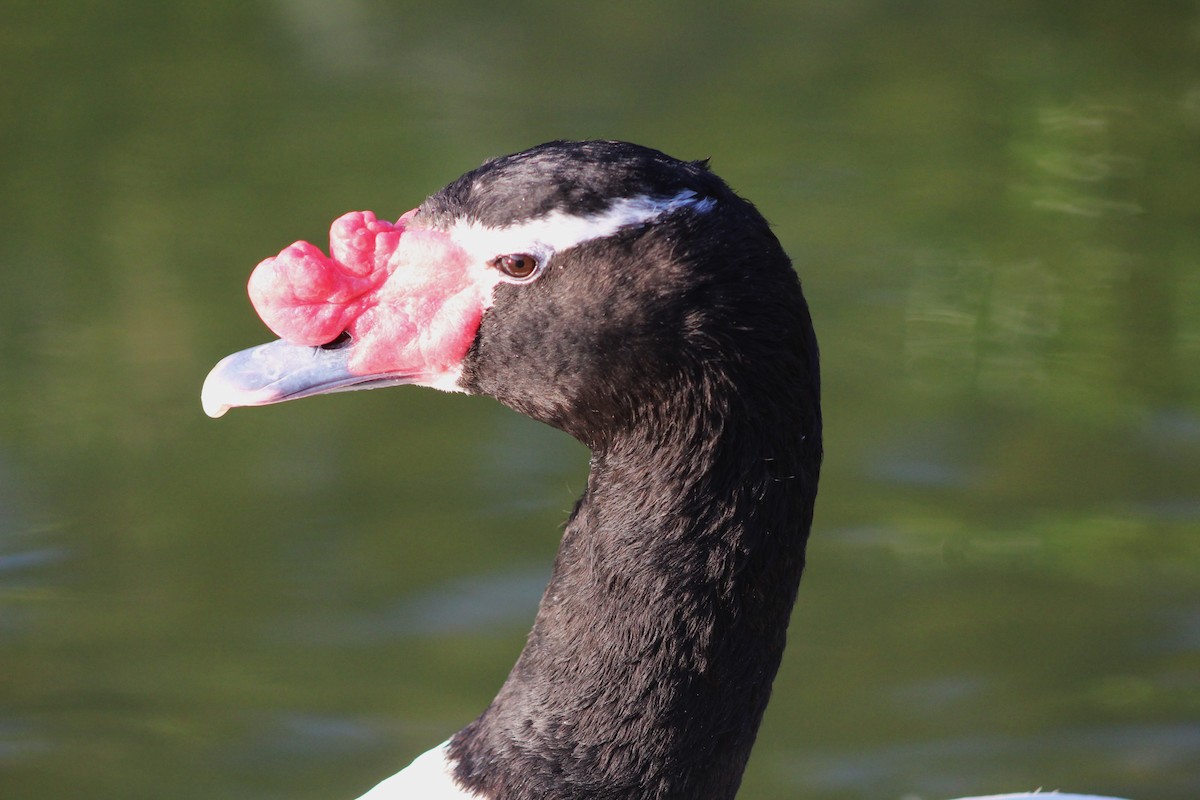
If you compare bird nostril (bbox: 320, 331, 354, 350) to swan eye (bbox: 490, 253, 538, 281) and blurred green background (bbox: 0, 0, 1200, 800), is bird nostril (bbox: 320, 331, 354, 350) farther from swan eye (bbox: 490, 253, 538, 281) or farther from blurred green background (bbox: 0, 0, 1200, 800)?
blurred green background (bbox: 0, 0, 1200, 800)

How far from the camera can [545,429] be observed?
600 centimetres

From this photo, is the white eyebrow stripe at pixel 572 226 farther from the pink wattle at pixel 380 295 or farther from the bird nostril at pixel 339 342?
the bird nostril at pixel 339 342

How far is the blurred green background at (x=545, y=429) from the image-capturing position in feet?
15.9

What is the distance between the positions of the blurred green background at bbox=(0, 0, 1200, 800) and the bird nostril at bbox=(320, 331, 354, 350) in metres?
1.76

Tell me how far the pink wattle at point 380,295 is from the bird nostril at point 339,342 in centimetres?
2

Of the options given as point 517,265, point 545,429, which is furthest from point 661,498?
point 545,429

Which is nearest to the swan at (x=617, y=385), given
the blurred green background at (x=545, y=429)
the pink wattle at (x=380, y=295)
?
the pink wattle at (x=380, y=295)

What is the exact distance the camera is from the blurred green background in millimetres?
4855

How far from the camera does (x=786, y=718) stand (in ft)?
16.0

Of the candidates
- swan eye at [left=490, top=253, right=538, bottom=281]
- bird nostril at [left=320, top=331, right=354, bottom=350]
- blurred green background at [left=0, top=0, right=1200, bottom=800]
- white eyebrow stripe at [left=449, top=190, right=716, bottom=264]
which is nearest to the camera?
white eyebrow stripe at [left=449, top=190, right=716, bottom=264]

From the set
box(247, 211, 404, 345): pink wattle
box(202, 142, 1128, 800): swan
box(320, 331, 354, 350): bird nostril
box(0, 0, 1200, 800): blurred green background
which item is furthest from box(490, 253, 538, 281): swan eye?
box(0, 0, 1200, 800): blurred green background

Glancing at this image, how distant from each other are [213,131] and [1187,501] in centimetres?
461

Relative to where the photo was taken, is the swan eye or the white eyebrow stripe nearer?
the white eyebrow stripe

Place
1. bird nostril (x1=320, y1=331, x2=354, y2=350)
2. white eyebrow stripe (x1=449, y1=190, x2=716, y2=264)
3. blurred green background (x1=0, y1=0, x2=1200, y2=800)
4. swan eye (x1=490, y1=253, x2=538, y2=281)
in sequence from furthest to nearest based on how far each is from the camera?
blurred green background (x1=0, y1=0, x2=1200, y2=800), bird nostril (x1=320, y1=331, x2=354, y2=350), swan eye (x1=490, y1=253, x2=538, y2=281), white eyebrow stripe (x1=449, y1=190, x2=716, y2=264)
